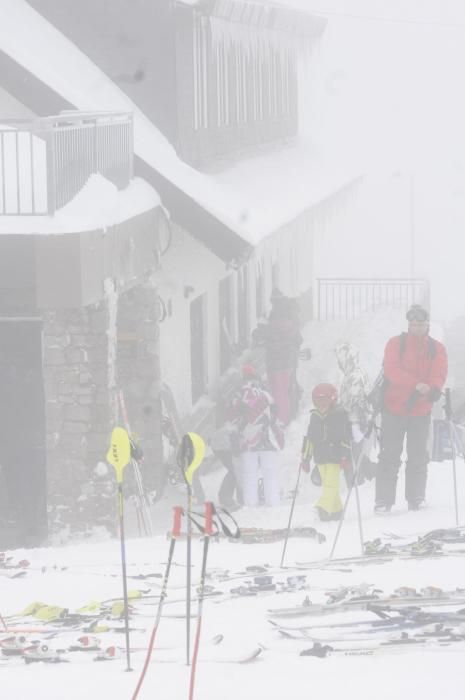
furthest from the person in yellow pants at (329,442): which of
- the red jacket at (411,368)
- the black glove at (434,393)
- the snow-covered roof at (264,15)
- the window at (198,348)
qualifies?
the snow-covered roof at (264,15)

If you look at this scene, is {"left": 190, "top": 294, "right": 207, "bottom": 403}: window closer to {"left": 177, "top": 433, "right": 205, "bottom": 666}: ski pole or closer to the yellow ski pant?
the yellow ski pant

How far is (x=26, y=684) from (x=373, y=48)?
90460mm

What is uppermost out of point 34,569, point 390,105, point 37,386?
point 390,105

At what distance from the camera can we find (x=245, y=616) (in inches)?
310

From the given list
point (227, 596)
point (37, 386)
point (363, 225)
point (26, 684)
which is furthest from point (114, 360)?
point (363, 225)

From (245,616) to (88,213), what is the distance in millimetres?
4940

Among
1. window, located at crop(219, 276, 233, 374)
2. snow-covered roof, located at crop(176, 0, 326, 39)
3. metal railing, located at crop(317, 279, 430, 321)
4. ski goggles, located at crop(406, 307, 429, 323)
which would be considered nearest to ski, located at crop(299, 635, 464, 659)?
ski goggles, located at crop(406, 307, 429, 323)

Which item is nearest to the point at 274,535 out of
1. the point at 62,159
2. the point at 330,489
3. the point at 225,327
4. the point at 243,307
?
the point at 330,489

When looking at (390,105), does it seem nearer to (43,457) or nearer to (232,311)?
(232,311)

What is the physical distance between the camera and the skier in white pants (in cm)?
1375

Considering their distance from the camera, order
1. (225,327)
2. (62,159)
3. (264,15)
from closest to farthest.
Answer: (62,159)
(225,327)
(264,15)

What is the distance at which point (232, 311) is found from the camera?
818 inches

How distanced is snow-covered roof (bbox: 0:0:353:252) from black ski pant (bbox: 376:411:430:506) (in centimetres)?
335

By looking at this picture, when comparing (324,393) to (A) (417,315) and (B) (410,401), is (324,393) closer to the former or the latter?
(B) (410,401)
